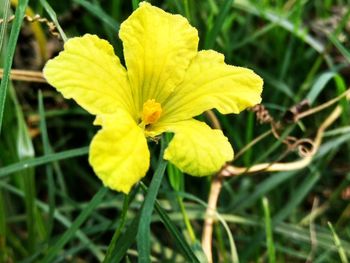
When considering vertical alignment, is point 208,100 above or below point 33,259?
above

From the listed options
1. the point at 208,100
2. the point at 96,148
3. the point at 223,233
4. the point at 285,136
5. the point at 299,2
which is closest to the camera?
the point at 96,148

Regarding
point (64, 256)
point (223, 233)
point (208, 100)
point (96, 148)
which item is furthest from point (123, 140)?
point (223, 233)

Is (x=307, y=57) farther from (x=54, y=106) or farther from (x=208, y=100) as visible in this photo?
(x=208, y=100)

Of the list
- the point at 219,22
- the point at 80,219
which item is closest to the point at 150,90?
the point at 80,219

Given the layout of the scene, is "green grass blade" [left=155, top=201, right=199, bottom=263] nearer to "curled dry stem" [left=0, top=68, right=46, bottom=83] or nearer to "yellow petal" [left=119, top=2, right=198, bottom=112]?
"yellow petal" [left=119, top=2, right=198, bottom=112]

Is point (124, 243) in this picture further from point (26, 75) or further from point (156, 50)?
point (26, 75)

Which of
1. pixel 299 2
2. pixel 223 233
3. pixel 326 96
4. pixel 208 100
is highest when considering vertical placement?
pixel 208 100

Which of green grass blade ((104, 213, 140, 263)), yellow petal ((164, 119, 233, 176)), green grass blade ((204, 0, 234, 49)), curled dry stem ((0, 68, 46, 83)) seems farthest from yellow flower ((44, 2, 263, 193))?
curled dry stem ((0, 68, 46, 83))

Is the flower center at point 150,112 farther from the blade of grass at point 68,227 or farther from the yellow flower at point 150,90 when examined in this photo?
the blade of grass at point 68,227
